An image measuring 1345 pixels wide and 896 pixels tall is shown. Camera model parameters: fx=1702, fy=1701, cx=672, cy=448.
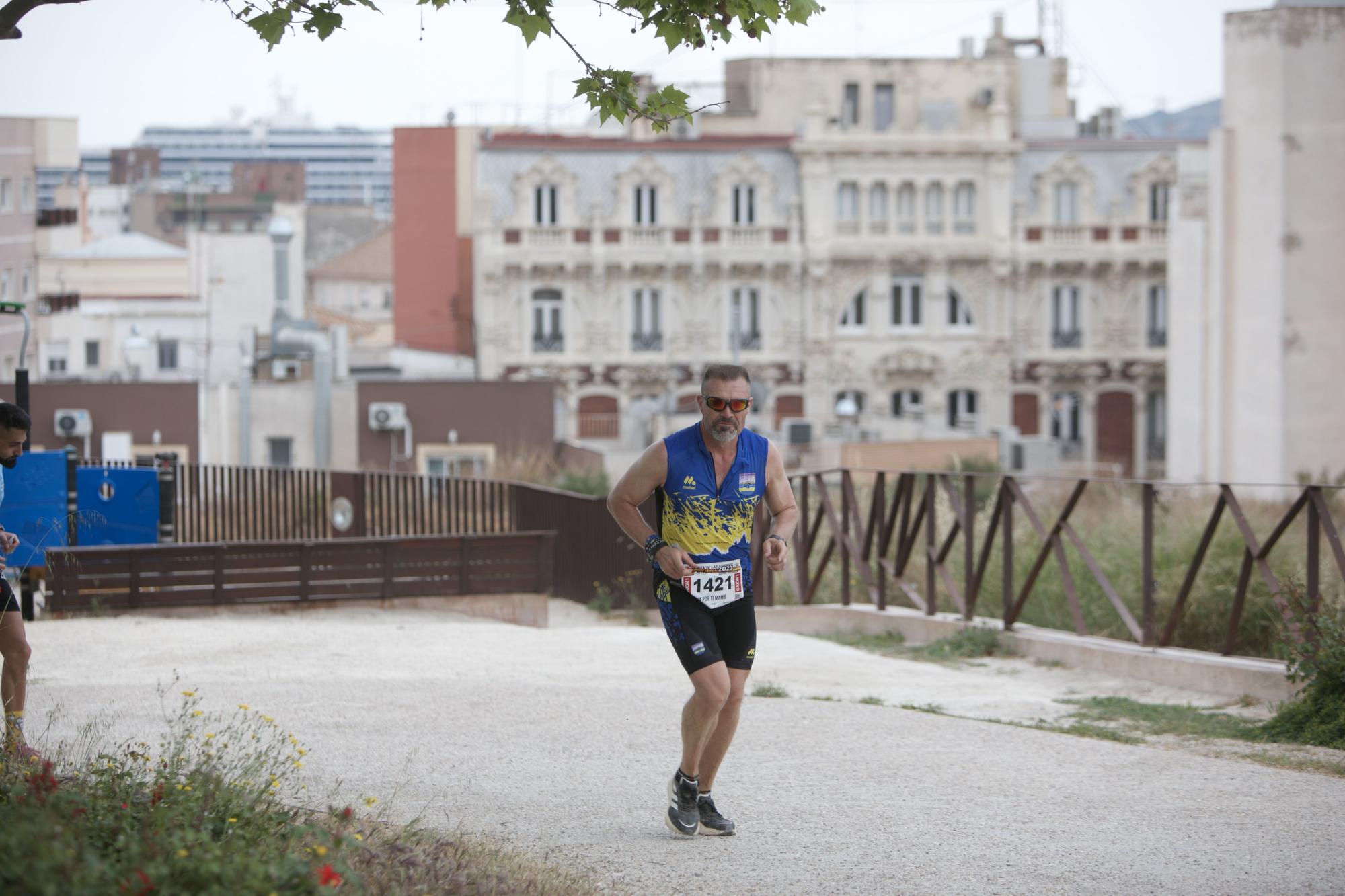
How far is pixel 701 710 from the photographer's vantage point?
21.7ft

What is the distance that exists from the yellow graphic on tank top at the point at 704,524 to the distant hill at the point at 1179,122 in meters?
77.2

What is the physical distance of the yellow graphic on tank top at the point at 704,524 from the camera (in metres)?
6.63

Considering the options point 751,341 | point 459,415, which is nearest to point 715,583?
point 459,415

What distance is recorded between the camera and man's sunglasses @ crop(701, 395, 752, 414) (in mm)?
6605

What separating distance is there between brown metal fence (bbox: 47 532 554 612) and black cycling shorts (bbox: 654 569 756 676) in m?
8.18

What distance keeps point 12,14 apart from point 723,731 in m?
3.77

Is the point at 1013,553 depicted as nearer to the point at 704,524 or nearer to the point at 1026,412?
the point at 704,524

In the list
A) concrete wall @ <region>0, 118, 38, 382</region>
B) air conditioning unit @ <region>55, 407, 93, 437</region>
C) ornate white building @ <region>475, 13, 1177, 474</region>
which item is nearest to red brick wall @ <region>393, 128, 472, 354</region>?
ornate white building @ <region>475, 13, 1177, 474</region>

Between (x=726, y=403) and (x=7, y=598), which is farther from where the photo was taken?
(x=7, y=598)

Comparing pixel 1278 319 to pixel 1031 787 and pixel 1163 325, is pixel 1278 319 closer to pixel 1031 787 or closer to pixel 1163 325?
pixel 1163 325

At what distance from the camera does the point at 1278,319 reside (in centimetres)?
3838

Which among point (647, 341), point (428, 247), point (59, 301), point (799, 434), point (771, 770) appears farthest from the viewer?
point (428, 247)

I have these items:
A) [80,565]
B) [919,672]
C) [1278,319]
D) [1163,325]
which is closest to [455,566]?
[80,565]

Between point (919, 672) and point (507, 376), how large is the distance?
4484 cm
